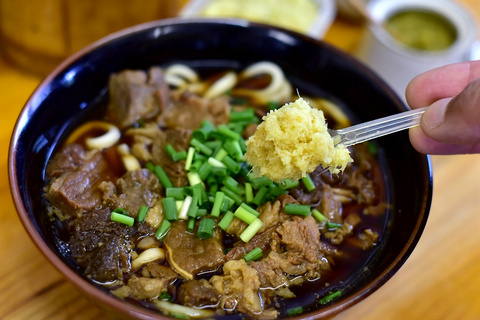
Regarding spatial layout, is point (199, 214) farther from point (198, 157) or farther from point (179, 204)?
point (198, 157)

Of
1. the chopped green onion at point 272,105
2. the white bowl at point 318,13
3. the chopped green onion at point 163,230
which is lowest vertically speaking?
the chopped green onion at point 163,230

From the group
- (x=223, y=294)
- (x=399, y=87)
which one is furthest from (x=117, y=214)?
(x=399, y=87)

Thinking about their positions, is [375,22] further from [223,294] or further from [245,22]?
[223,294]

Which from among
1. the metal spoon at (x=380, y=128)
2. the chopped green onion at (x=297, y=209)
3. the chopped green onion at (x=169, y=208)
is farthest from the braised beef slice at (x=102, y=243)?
the metal spoon at (x=380, y=128)

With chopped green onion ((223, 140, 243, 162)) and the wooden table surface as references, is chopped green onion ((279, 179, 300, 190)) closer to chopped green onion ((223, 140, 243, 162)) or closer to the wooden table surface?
chopped green onion ((223, 140, 243, 162))

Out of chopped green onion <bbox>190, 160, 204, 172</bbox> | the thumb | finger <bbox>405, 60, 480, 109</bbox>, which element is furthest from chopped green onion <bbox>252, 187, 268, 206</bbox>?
finger <bbox>405, 60, 480, 109</bbox>

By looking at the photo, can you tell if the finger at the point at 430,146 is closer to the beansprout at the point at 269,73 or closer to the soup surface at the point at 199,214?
the soup surface at the point at 199,214
